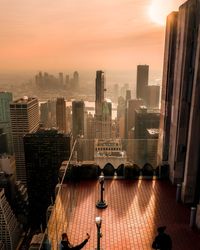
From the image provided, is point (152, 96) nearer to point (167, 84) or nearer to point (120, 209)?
point (167, 84)

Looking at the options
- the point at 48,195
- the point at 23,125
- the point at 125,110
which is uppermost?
the point at 125,110

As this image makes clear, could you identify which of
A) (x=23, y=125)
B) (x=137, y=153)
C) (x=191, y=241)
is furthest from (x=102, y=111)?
(x=191, y=241)

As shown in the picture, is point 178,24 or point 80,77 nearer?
point 178,24

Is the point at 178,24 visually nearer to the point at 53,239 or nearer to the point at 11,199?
the point at 53,239

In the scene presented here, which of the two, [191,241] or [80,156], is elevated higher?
[80,156]

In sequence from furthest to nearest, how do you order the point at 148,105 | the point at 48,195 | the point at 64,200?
the point at 148,105 → the point at 48,195 → the point at 64,200

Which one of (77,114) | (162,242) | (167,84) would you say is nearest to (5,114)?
(77,114)

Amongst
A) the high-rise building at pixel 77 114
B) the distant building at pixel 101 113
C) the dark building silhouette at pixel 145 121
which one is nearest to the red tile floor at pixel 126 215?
the dark building silhouette at pixel 145 121
